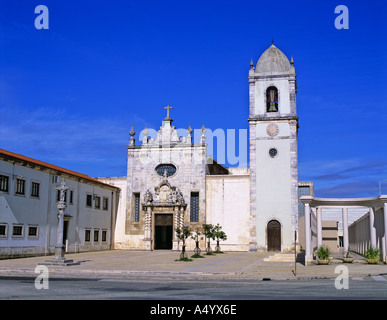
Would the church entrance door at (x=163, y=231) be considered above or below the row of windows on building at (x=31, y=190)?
below

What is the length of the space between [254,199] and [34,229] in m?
18.8

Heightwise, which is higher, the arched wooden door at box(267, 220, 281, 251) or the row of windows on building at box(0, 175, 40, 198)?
the row of windows on building at box(0, 175, 40, 198)

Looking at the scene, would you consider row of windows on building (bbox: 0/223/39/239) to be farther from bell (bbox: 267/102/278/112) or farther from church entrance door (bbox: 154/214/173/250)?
bell (bbox: 267/102/278/112)

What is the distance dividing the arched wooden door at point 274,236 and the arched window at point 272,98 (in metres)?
10.3

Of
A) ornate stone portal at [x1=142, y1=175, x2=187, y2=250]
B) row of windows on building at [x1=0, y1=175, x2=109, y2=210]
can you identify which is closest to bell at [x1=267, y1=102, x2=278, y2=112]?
ornate stone portal at [x1=142, y1=175, x2=187, y2=250]

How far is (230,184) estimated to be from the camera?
4316 cm

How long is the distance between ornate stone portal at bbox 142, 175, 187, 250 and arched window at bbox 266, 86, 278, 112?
11.5 meters

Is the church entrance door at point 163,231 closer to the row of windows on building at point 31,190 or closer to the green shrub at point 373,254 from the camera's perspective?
the row of windows on building at point 31,190

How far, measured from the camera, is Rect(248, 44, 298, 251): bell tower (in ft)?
134

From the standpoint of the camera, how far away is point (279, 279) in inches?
678

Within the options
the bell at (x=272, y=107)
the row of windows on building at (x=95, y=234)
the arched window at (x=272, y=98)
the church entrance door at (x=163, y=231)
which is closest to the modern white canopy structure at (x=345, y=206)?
the bell at (x=272, y=107)

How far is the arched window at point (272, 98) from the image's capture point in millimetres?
42866
